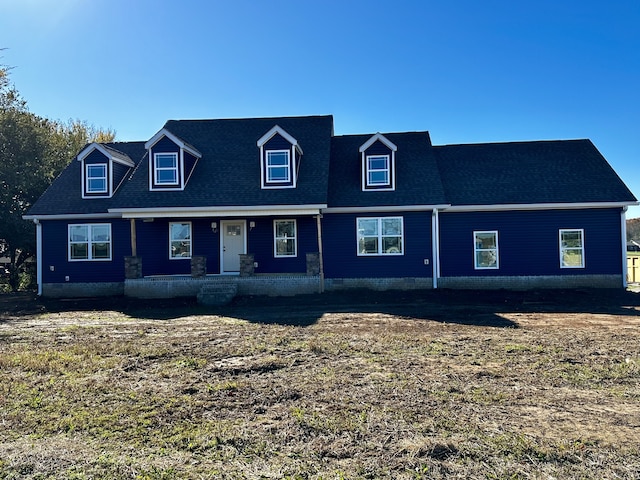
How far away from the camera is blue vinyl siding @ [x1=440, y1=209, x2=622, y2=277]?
1577 centimetres

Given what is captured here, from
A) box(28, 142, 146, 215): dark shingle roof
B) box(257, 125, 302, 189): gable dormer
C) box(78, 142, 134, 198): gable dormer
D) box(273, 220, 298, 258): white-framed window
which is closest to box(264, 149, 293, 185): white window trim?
box(257, 125, 302, 189): gable dormer

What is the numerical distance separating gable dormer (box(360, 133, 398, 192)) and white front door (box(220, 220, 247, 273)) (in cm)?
516

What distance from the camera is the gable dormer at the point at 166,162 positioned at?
16.6 meters

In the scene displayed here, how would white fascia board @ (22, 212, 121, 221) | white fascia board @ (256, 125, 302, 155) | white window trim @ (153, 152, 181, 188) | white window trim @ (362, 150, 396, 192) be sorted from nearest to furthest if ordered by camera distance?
1. white fascia board @ (256, 125, 302, 155)
2. white window trim @ (153, 152, 181, 188)
3. white window trim @ (362, 150, 396, 192)
4. white fascia board @ (22, 212, 121, 221)

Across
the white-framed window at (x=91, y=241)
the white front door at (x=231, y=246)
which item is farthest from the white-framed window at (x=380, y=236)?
the white-framed window at (x=91, y=241)

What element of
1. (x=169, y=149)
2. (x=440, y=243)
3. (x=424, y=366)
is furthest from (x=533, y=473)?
(x=169, y=149)

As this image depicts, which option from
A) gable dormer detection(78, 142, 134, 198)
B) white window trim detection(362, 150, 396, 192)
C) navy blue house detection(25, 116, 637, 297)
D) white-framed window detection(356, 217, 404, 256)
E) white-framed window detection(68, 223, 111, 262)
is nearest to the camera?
navy blue house detection(25, 116, 637, 297)

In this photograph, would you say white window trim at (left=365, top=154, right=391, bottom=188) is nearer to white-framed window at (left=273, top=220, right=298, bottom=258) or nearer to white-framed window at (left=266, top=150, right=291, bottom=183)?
white-framed window at (left=266, top=150, right=291, bottom=183)

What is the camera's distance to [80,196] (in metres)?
17.6

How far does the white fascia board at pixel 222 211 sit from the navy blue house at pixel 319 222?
0.15 feet

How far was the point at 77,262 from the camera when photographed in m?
17.1

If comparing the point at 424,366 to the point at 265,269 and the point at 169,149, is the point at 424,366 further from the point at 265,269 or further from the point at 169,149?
the point at 169,149

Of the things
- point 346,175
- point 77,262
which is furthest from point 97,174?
point 346,175

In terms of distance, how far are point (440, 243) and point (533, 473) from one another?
43.5 ft
